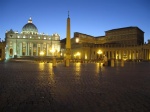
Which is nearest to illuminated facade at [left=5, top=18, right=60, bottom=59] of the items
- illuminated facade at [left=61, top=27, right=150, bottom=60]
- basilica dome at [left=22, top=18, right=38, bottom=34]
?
basilica dome at [left=22, top=18, right=38, bottom=34]

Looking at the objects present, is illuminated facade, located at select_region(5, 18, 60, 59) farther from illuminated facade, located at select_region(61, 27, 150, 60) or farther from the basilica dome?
illuminated facade, located at select_region(61, 27, 150, 60)

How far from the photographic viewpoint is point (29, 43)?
357 feet

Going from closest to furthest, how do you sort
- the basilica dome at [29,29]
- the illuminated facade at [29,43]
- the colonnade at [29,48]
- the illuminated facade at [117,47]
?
the illuminated facade at [117,47] < the colonnade at [29,48] < the illuminated facade at [29,43] < the basilica dome at [29,29]

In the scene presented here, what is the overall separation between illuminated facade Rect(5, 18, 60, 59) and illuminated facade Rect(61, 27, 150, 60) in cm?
2161

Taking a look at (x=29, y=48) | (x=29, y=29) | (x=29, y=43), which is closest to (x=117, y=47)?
(x=29, y=48)

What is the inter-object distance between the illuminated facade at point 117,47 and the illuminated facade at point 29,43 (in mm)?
21615

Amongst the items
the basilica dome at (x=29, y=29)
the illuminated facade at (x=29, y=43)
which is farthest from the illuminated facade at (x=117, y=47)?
the basilica dome at (x=29, y=29)

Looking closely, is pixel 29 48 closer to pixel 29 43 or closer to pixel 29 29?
pixel 29 43

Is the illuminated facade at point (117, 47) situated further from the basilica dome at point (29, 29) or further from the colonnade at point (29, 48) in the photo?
the basilica dome at point (29, 29)

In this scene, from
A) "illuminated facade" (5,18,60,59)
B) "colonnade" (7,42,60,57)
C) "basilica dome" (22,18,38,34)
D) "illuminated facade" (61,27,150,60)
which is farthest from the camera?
"basilica dome" (22,18,38,34)

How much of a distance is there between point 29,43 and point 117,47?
178 ft

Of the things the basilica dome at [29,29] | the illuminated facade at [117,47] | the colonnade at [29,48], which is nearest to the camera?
the illuminated facade at [117,47]

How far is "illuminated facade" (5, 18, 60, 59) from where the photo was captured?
106m

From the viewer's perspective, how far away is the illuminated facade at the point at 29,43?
106 m
